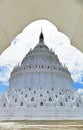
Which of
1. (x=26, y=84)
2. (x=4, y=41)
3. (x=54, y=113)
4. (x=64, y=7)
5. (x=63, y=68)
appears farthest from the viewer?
(x=63, y=68)

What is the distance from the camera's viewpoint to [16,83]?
87.1ft

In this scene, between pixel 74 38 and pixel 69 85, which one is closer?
→ pixel 74 38

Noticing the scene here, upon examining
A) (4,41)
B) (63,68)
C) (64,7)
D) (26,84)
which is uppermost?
(63,68)

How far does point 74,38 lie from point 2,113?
21594 mm

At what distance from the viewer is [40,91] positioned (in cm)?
2461

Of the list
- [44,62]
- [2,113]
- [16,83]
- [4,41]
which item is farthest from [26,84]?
[4,41]

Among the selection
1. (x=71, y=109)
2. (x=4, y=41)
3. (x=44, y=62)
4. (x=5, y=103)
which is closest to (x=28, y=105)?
(x=5, y=103)

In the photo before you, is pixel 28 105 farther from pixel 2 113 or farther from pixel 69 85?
pixel 69 85

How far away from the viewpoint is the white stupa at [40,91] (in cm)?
2139

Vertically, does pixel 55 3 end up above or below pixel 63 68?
below

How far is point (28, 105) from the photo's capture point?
73.7ft

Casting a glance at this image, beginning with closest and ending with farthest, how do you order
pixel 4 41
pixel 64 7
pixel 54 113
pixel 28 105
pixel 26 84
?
pixel 64 7, pixel 4 41, pixel 54 113, pixel 28 105, pixel 26 84

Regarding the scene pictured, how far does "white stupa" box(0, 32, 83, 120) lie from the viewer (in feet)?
70.2

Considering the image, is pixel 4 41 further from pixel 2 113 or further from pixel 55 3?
pixel 2 113
